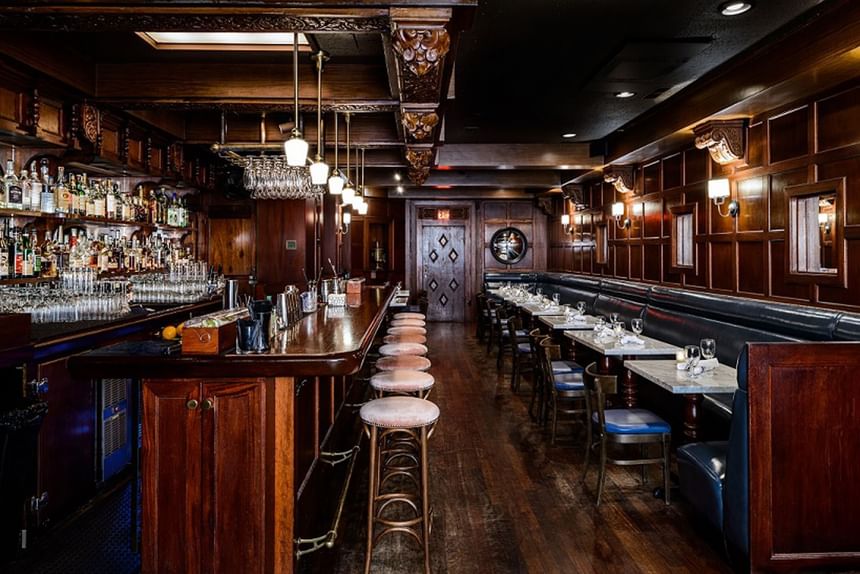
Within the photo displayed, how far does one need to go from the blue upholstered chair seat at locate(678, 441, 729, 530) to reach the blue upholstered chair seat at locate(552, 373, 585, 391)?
1.22 m

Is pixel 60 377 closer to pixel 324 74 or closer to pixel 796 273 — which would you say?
pixel 324 74

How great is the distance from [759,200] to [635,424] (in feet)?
9.76

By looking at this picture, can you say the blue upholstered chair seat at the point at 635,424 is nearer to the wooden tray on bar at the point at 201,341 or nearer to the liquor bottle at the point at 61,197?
the wooden tray on bar at the point at 201,341

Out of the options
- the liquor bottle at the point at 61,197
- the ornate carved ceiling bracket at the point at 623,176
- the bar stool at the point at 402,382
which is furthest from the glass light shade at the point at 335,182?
the ornate carved ceiling bracket at the point at 623,176

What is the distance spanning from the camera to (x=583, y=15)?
3631 mm

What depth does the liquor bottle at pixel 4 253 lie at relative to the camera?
3.93 meters

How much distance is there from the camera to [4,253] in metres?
3.98

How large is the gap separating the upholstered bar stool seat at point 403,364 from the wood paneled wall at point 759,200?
3161 mm

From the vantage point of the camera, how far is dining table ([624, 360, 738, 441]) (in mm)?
3020

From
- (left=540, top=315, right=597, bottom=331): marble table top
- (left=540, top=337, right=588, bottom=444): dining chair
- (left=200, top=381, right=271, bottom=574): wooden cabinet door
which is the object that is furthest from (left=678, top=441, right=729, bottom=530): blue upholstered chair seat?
(left=540, top=315, right=597, bottom=331): marble table top

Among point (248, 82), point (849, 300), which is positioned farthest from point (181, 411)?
point (849, 300)

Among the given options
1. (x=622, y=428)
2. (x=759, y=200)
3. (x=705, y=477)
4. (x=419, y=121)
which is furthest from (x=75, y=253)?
(x=759, y=200)

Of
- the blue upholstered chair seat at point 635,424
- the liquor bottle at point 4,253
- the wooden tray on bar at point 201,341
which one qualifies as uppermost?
the liquor bottle at point 4,253

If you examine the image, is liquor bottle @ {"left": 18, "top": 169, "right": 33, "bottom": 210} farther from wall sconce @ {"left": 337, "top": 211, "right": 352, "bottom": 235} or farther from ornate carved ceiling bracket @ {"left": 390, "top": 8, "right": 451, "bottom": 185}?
wall sconce @ {"left": 337, "top": 211, "right": 352, "bottom": 235}
